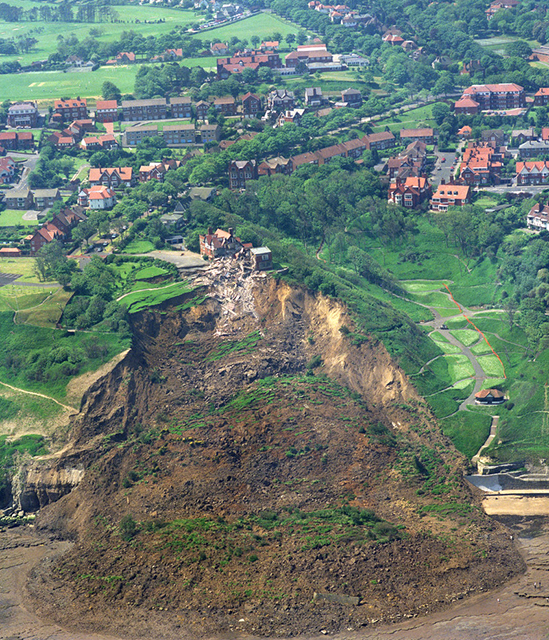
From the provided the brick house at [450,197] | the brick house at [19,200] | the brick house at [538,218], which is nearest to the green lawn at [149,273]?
the brick house at [19,200]

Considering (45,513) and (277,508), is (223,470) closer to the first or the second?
(277,508)

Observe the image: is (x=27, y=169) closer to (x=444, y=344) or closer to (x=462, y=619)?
(x=444, y=344)

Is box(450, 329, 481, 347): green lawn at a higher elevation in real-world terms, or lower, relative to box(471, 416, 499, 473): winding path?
higher

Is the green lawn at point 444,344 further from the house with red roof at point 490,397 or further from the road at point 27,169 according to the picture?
the road at point 27,169

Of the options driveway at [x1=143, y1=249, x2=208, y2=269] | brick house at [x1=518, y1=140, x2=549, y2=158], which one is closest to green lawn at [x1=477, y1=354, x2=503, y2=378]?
driveway at [x1=143, y1=249, x2=208, y2=269]

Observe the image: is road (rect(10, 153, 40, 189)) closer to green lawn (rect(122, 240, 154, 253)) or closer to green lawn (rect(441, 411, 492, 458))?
green lawn (rect(122, 240, 154, 253))

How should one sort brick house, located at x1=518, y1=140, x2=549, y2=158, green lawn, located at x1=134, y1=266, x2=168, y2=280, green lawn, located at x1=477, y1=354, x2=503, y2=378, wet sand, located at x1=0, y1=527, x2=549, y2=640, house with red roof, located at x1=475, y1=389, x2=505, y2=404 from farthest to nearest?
brick house, located at x1=518, y1=140, x2=549, y2=158
green lawn, located at x1=134, y1=266, x2=168, y2=280
green lawn, located at x1=477, y1=354, x2=503, y2=378
house with red roof, located at x1=475, y1=389, x2=505, y2=404
wet sand, located at x1=0, y1=527, x2=549, y2=640
